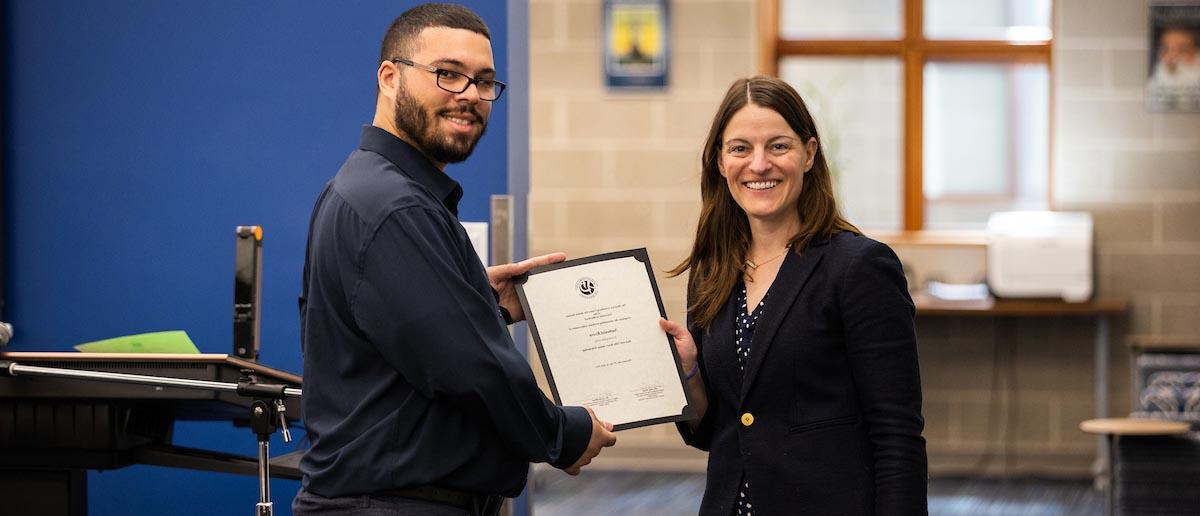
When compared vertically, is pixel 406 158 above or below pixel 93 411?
above

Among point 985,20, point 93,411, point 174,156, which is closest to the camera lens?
point 93,411

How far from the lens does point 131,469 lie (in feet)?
12.0

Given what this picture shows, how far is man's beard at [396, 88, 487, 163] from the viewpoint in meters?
1.99

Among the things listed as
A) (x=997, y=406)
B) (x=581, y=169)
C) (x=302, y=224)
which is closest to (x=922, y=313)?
(x=997, y=406)

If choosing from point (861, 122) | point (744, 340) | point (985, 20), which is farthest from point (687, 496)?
point (744, 340)

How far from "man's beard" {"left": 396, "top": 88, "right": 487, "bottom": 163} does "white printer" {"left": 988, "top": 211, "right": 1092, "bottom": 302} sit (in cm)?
465

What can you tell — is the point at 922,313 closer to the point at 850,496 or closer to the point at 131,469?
the point at 131,469

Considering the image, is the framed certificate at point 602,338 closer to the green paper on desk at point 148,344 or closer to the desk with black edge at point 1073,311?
the green paper on desk at point 148,344

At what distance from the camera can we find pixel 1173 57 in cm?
645

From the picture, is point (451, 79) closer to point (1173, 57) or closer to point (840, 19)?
point (840, 19)

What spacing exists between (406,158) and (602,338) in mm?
508

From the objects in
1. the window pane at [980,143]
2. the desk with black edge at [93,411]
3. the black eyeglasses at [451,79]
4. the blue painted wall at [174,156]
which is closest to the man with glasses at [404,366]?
the black eyeglasses at [451,79]

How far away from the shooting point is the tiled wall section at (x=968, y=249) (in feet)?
21.2

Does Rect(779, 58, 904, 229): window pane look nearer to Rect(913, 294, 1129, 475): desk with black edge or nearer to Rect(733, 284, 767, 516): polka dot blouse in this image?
Rect(913, 294, 1129, 475): desk with black edge
